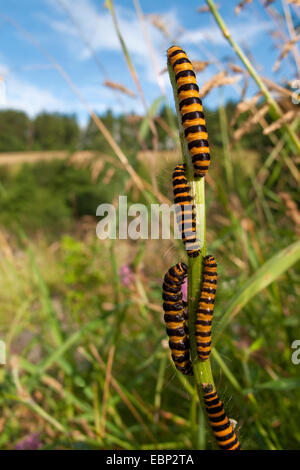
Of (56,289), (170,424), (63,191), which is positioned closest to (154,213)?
(170,424)

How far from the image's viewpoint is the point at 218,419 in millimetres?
651

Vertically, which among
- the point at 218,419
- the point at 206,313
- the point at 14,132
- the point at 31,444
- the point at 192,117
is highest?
the point at 14,132

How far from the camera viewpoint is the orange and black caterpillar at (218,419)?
642 mm

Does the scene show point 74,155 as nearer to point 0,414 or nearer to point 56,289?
point 0,414

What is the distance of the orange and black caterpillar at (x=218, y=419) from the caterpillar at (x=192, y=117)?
0.38 meters

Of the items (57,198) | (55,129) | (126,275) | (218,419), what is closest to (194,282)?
(218,419)

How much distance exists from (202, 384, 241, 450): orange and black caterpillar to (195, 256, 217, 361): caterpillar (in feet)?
0.21

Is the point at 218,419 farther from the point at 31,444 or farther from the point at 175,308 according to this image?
the point at 31,444

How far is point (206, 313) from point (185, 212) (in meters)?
0.17

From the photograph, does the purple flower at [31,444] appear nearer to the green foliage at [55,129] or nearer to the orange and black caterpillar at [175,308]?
the orange and black caterpillar at [175,308]

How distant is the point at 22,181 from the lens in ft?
114

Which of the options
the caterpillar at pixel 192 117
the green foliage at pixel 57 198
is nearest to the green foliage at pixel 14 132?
the green foliage at pixel 57 198
